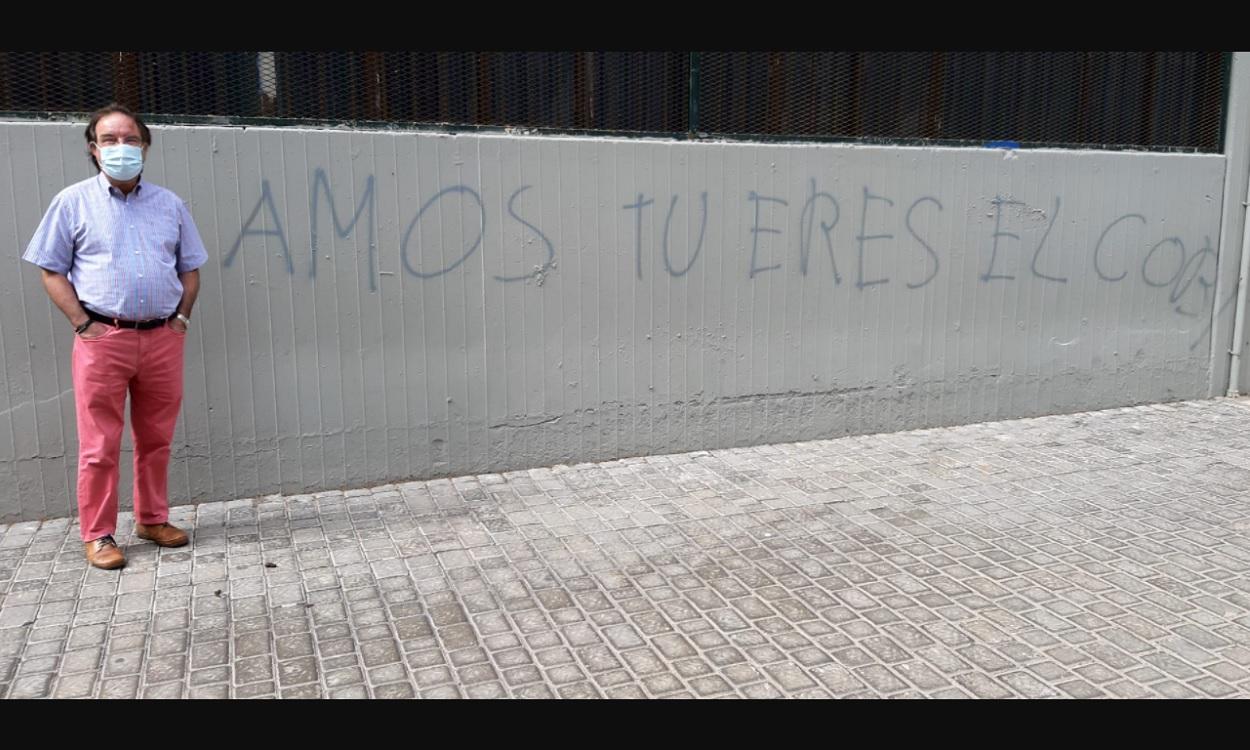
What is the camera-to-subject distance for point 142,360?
4227 mm

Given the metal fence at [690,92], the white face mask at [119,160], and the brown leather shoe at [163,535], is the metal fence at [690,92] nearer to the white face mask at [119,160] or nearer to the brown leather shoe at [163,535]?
the white face mask at [119,160]

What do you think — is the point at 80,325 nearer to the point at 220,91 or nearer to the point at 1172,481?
the point at 220,91

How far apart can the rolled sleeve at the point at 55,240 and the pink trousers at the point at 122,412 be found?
346mm

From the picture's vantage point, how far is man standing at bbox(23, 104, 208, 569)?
409 centimetres

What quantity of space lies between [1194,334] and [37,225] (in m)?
7.99

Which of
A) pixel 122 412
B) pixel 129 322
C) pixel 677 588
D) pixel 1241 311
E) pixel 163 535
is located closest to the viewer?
pixel 677 588

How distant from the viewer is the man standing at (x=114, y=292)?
Answer: 4094 millimetres

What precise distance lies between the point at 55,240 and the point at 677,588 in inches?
120

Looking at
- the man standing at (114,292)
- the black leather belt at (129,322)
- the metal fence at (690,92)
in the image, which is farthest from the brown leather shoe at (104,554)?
the metal fence at (690,92)

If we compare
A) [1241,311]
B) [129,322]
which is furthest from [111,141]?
[1241,311]

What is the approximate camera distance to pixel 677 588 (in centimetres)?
404

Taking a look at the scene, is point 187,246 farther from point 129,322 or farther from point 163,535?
point 163,535

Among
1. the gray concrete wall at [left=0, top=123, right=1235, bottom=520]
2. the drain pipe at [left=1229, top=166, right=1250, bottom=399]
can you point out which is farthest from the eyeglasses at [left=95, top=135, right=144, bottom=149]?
the drain pipe at [left=1229, top=166, right=1250, bottom=399]

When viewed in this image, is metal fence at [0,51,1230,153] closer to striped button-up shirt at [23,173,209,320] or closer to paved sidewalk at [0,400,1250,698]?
striped button-up shirt at [23,173,209,320]
